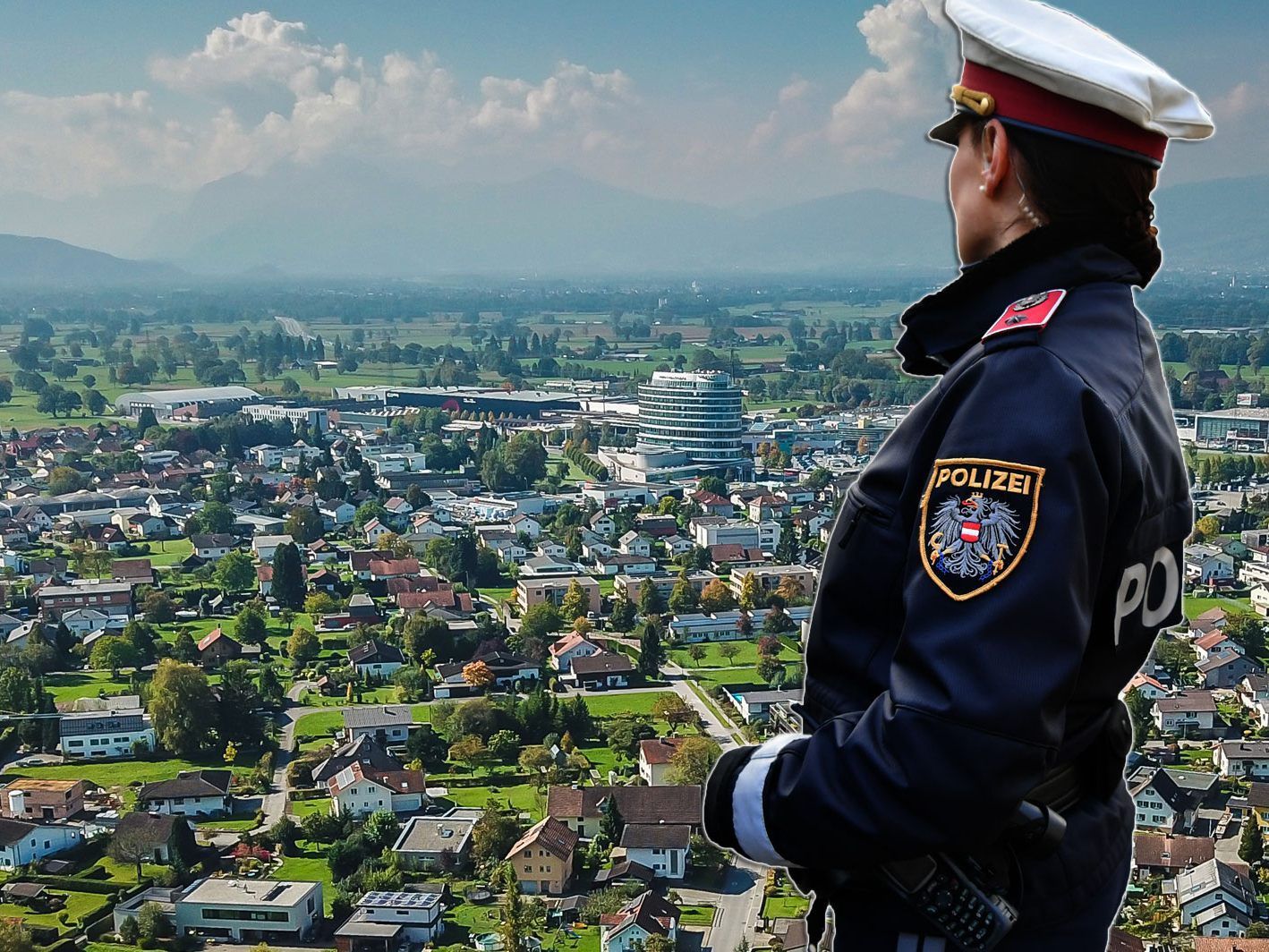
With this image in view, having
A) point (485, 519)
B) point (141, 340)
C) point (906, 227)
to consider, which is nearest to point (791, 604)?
point (485, 519)

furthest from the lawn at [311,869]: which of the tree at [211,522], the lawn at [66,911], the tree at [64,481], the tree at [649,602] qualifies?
the tree at [64,481]

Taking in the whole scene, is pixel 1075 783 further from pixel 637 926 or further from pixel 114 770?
pixel 114 770

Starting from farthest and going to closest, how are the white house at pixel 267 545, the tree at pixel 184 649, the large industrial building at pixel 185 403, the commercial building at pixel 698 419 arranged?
the large industrial building at pixel 185 403 → the commercial building at pixel 698 419 → the white house at pixel 267 545 → the tree at pixel 184 649

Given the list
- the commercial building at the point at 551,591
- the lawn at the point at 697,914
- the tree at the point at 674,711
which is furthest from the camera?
the commercial building at the point at 551,591

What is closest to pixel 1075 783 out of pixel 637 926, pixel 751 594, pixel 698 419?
pixel 637 926

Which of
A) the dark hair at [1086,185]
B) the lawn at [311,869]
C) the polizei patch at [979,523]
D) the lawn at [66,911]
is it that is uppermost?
the dark hair at [1086,185]

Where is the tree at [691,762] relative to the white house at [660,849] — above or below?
above

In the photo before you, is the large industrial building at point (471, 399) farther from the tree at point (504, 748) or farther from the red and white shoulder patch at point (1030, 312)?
the red and white shoulder patch at point (1030, 312)

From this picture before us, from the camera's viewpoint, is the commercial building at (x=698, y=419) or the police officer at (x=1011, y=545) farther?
the commercial building at (x=698, y=419)
